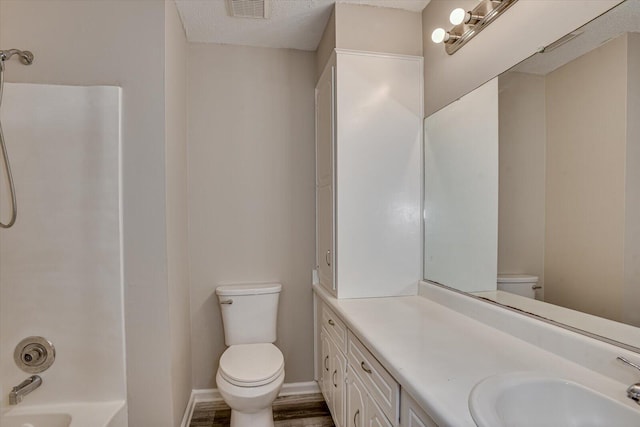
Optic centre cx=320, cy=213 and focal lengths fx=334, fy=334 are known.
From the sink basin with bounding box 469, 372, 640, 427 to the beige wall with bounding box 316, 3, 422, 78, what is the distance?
68.6 inches

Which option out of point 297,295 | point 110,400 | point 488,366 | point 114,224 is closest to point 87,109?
point 114,224

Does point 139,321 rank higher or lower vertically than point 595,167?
lower

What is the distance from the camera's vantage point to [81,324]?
1.60 metres

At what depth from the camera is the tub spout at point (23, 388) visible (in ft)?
4.85

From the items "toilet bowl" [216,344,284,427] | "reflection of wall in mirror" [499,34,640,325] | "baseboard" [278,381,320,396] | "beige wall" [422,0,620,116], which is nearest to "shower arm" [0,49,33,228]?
"toilet bowl" [216,344,284,427]

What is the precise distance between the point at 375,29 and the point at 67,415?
249 centimetres

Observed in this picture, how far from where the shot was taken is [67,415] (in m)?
1.51

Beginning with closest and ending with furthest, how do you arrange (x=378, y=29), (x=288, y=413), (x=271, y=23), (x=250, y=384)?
(x=250, y=384) → (x=378, y=29) → (x=271, y=23) → (x=288, y=413)

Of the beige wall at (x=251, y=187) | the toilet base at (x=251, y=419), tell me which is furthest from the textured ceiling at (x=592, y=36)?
the toilet base at (x=251, y=419)

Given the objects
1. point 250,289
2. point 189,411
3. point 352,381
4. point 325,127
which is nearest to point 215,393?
point 189,411

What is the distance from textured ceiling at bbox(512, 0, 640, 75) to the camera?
3.09 feet

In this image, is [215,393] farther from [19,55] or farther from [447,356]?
[19,55]

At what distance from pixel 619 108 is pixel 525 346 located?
809mm

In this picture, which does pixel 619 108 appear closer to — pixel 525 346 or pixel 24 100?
pixel 525 346
